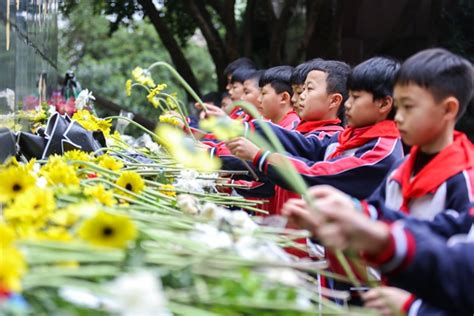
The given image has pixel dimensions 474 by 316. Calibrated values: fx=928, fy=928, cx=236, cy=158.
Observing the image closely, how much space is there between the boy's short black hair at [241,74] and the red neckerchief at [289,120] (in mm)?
1614

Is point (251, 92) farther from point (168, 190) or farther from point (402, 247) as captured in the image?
point (402, 247)

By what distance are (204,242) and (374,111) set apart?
1.49 metres

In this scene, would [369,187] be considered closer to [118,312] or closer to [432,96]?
[432,96]

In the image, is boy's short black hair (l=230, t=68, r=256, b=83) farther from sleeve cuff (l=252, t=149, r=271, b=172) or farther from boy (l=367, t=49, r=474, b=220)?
boy (l=367, t=49, r=474, b=220)

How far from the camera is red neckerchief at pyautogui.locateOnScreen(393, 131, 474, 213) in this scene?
222 cm

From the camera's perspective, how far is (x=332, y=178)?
3219 millimetres

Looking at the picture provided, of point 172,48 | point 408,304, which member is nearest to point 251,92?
point 408,304

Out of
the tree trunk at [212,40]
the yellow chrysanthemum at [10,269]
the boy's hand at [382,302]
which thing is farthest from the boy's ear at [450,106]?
the tree trunk at [212,40]

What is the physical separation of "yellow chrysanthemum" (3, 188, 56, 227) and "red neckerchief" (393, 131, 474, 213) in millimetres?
876

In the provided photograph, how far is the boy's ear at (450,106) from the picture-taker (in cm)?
225

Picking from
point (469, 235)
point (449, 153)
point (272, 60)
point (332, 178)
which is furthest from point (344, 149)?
point (272, 60)

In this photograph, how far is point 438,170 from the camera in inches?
87.7

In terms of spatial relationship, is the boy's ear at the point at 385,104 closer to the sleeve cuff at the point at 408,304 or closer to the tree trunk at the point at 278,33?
the sleeve cuff at the point at 408,304

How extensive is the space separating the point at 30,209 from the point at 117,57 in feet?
63.3
